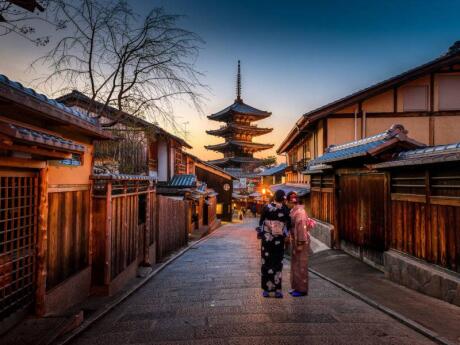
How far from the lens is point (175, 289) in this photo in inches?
283

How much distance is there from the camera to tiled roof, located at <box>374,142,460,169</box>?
569cm

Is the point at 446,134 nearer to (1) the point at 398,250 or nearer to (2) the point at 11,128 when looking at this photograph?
(1) the point at 398,250

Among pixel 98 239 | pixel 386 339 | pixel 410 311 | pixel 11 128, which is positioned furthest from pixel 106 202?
pixel 410 311

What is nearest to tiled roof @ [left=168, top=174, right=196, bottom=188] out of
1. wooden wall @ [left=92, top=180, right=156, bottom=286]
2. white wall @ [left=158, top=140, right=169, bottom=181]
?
white wall @ [left=158, top=140, right=169, bottom=181]

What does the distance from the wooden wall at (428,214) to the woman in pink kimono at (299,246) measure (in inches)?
96.8

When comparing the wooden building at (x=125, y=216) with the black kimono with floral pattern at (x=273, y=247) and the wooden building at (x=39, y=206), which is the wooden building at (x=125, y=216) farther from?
the black kimono with floral pattern at (x=273, y=247)

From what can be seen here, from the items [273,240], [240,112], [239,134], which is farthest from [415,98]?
[239,134]

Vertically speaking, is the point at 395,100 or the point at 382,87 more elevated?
the point at 382,87

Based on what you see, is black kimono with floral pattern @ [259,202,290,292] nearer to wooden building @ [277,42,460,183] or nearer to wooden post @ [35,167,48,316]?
wooden post @ [35,167,48,316]

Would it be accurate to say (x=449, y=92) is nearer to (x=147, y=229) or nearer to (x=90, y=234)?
(x=147, y=229)

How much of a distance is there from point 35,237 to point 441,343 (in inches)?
228

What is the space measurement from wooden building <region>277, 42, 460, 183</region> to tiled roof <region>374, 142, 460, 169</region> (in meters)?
7.98

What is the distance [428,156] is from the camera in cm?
630

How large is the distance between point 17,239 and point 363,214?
8651 mm
